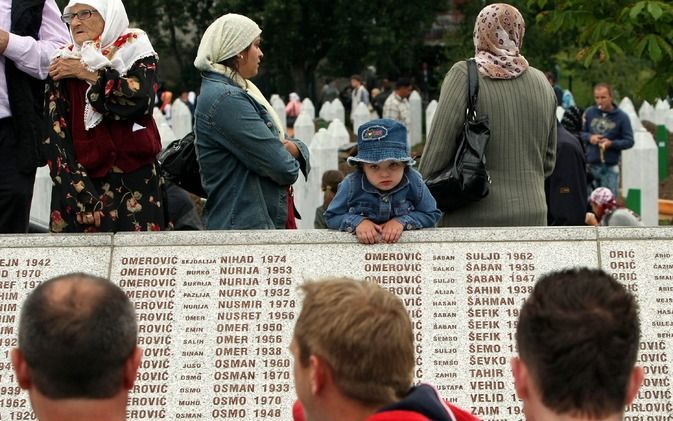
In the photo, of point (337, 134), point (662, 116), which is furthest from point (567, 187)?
point (662, 116)

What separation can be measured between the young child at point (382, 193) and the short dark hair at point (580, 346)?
115 inches

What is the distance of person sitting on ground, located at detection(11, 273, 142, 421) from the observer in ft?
12.1

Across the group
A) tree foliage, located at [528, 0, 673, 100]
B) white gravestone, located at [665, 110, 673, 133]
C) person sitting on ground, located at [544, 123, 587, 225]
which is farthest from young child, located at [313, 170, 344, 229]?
white gravestone, located at [665, 110, 673, 133]

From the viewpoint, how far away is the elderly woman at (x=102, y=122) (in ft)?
22.2

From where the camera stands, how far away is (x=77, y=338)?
12.2ft

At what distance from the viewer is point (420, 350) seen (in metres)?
6.54

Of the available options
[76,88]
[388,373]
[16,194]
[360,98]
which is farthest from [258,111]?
[360,98]

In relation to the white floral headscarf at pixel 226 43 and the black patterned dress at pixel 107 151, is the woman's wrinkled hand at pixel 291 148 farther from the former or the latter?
the black patterned dress at pixel 107 151

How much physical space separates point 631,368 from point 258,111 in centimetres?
363

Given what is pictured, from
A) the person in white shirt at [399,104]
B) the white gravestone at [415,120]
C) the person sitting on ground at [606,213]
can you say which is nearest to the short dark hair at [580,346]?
the person sitting on ground at [606,213]

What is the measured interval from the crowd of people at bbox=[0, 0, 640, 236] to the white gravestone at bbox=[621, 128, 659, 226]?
389 inches

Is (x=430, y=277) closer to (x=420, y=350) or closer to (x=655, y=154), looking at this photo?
(x=420, y=350)

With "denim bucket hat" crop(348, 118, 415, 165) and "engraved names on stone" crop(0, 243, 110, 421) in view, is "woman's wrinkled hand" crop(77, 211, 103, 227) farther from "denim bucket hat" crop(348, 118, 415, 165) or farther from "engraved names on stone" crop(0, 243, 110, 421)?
"denim bucket hat" crop(348, 118, 415, 165)

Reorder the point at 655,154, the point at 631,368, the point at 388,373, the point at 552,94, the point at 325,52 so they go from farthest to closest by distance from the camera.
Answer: the point at 325,52
the point at 655,154
the point at 552,94
the point at 388,373
the point at 631,368
